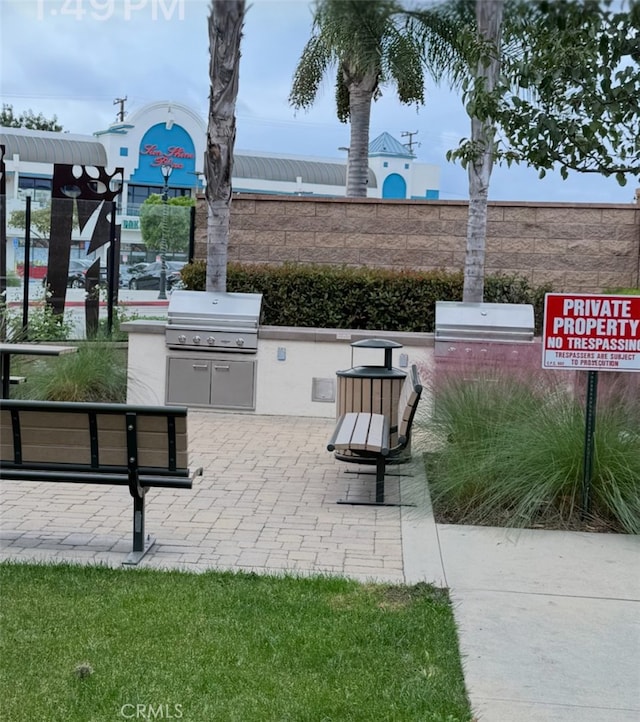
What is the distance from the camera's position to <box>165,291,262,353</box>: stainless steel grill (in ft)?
36.0

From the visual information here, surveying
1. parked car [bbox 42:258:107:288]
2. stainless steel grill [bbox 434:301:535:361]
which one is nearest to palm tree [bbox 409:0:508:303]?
stainless steel grill [bbox 434:301:535:361]

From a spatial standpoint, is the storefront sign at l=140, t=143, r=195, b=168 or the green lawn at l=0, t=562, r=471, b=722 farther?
the storefront sign at l=140, t=143, r=195, b=168

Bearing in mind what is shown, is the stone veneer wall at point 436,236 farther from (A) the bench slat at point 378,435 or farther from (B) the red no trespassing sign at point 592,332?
(B) the red no trespassing sign at point 592,332

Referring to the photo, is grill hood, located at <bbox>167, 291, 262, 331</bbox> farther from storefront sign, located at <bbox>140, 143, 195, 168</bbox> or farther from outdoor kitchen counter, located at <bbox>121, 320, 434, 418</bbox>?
storefront sign, located at <bbox>140, 143, 195, 168</bbox>

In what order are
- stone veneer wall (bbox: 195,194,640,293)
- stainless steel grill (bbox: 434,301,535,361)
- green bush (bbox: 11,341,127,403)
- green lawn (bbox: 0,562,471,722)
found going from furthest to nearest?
stone veneer wall (bbox: 195,194,640,293), stainless steel grill (bbox: 434,301,535,361), green bush (bbox: 11,341,127,403), green lawn (bbox: 0,562,471,722)

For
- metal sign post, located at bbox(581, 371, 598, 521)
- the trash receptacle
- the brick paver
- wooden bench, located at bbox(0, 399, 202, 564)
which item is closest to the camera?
wooden bench, located at bbox(0, 399, 202, 564)

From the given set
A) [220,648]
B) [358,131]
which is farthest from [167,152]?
[358,131]

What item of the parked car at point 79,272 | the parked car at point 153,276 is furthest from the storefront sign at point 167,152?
the parked car at point 153,276

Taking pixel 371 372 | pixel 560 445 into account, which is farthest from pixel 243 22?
pixel 371 372

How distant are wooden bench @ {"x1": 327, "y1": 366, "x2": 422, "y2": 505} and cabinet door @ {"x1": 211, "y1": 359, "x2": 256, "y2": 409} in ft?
11.4

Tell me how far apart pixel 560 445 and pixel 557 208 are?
8313mm

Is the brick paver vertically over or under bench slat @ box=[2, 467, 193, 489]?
under

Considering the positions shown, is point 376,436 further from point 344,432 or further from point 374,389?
point 374,389

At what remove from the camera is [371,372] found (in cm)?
841
